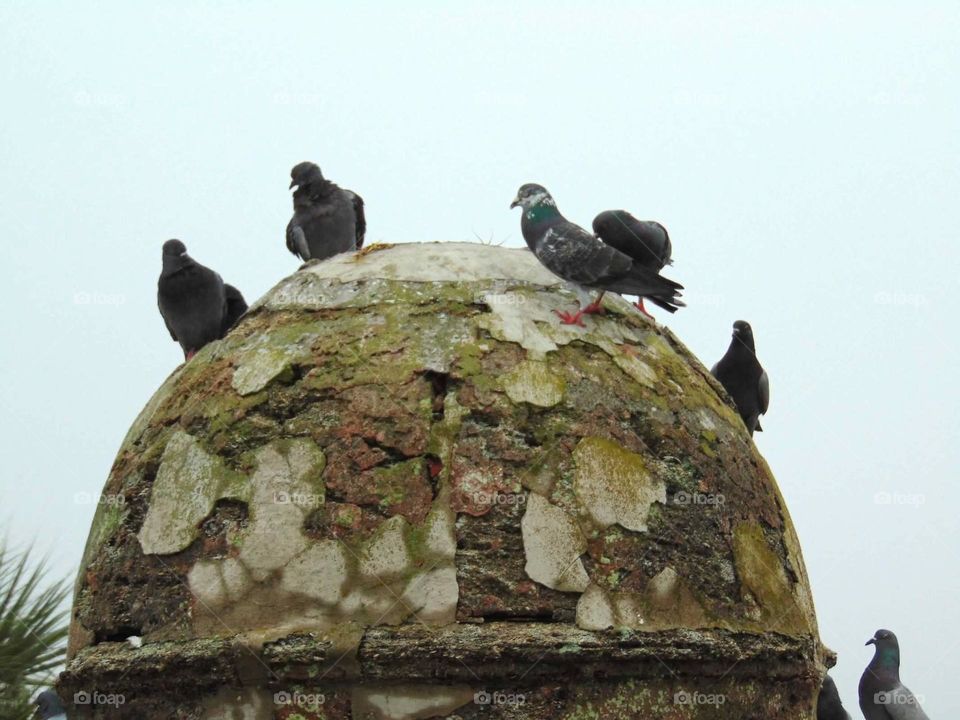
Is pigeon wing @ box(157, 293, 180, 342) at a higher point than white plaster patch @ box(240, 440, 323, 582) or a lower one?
higher

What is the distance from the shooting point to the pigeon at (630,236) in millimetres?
7586

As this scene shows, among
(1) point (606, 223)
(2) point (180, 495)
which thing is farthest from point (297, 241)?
(2) point (180, 495)

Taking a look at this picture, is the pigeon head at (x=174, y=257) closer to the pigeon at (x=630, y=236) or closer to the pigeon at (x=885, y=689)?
the pigeon at (x=630, y=236)

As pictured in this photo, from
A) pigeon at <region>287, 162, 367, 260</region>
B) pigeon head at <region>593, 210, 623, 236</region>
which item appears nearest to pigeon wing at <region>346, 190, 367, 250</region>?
pigeon at <region>287, 162, 367, 260</region>

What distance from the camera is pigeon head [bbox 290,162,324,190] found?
33.7 feet

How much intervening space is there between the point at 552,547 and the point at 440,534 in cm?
49

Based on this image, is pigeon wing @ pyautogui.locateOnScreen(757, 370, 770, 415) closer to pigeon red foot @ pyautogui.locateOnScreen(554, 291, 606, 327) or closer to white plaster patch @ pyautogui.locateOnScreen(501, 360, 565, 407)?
pigeon red foot @ pyautogui.locateOnScreen(554, 291, 606, 327)

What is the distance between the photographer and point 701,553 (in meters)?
6.04

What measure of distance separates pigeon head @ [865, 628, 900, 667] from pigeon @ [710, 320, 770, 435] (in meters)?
1.91

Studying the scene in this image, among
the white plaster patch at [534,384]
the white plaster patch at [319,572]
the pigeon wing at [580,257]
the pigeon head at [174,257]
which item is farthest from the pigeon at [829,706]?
the pigeon head at [174,257]

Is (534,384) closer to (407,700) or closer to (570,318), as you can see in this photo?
(570,318)

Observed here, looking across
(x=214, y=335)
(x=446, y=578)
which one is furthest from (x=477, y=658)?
(x=214, y=335)

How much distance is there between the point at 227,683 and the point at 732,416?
3012mm

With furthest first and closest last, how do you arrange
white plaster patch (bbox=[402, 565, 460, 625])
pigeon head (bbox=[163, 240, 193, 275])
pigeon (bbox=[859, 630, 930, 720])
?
pigeon (bbox=[859, 630, 930, 720]) → pigeon head (bbox=[163, 240, 193, 275]) → white plaster patch (bbox=[402, 565, 460, 625])
